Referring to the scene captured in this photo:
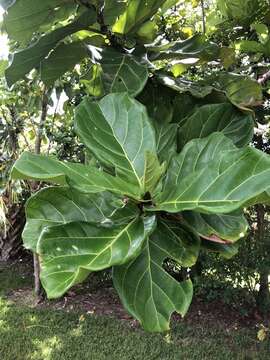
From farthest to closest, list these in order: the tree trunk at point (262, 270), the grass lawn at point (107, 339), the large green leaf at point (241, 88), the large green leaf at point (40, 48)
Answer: the tree trunk at point (262, 270) < the grass lawn at point (107, 339) < the large green leaf at point (241, 88) < the large green leaf at point (40, 48)

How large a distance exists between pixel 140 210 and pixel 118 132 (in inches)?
5.6

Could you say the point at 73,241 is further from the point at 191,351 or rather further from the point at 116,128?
the point at 191,351

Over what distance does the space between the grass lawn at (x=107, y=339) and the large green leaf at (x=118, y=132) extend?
2.73 meters

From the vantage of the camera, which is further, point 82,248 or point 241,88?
point 241,88

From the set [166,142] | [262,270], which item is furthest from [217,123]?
[262,270]

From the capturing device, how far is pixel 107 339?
3.34 meters

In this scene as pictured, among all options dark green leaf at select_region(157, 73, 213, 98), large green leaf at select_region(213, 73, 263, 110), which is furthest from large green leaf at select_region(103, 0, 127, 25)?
large green leaf at select_region(213, 73, 263, 110)

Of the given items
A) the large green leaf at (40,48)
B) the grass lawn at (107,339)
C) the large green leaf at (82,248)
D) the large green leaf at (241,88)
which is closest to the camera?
the large green leaf at (82,248)

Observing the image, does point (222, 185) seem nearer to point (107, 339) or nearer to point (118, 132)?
point (118, 132)

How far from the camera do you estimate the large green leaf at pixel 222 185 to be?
1.48ft

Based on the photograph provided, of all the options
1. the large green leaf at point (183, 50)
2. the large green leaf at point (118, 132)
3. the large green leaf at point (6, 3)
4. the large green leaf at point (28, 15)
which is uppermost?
the large green leaf at point (6, 3)

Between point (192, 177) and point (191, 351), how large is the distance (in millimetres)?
2922

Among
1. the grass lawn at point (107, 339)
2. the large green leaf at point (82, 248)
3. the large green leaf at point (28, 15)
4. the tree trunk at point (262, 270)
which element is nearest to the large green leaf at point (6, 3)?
the large green leaf at point (28, 15)

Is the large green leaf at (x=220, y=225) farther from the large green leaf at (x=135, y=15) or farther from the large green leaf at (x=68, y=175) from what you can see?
the large green leaf at (x=135, y=15)
